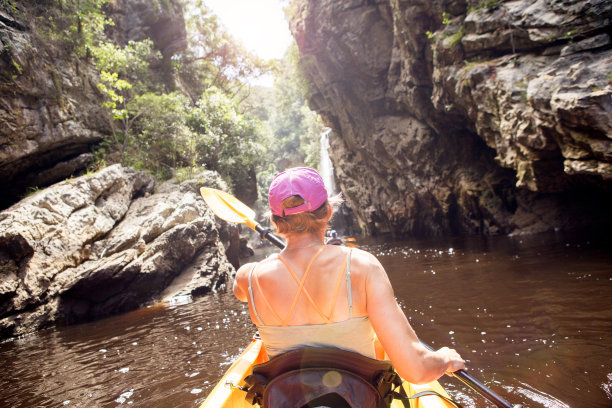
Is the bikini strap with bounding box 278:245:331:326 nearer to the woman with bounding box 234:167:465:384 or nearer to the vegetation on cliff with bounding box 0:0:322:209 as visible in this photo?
the woman with bounding box 234:167:465:384

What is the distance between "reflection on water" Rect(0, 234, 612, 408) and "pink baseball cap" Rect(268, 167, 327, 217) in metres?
2.35

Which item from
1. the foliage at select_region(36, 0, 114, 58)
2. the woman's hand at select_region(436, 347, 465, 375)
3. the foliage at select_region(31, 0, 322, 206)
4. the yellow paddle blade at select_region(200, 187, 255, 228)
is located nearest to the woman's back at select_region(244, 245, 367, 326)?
the woman's hand at select_region(436, 347, 465, 375)

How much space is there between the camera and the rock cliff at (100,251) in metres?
6.70

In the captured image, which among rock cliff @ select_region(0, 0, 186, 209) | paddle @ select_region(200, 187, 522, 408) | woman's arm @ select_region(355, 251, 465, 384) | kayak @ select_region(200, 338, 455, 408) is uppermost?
rock cliff @ select_region(0, 0, 186, 209)

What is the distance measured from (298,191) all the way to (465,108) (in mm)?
9785

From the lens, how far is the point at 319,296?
131 cm

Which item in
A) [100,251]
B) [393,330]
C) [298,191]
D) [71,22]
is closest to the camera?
[393,330]

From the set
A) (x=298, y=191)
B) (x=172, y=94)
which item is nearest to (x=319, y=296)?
(x=298, y=191)

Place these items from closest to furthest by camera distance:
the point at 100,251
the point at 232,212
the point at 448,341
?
the point at 232,212 < the point at 448,341 < the point at 100,251

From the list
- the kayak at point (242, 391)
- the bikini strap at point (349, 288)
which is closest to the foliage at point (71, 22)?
the kayak at point (242, 391)

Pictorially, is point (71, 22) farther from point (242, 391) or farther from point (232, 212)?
point (242, 391)

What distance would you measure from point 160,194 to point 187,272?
2.89m

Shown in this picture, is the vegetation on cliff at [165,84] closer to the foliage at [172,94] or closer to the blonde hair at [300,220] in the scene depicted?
the foliage at [172,94]

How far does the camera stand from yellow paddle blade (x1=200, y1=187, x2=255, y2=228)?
3.45m
